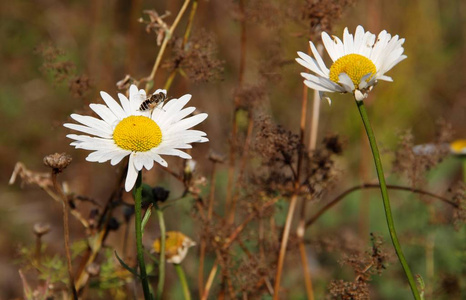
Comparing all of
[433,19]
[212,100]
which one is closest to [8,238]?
[212,100]

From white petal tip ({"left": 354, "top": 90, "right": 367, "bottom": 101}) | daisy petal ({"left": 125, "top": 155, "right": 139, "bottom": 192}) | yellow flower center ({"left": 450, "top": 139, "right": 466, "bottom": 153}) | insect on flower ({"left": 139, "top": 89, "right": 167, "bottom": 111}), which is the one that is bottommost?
daisy petal ({"left": 125, "top": 155, "right": 139, "bottom": 192})

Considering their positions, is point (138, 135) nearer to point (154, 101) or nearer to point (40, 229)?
point (154, 101)

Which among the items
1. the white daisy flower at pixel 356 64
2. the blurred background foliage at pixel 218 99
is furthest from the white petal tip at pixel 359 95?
the blurred background foliage at pixel 218 99

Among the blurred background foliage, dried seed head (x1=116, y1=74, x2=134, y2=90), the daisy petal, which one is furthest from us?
the blurred background foliage

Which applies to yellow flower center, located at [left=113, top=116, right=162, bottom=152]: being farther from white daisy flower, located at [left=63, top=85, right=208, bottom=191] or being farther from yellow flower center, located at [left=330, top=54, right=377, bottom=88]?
yellow flower center, located at [left=330, top=54, right=377, bottom=88]

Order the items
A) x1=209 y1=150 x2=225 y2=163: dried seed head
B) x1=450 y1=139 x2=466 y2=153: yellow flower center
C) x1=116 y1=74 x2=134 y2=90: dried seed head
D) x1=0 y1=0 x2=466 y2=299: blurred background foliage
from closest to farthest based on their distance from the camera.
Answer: x1=116 y1=74 x2=134 y2=90: dried seed head → x1=209 y1=150 x2=225 y2=163: dried seed head → x1=450 y1=139 x2=466 y2=153: yellow flower center → x1=0 y1=0 x2=466 y2=299: blurred background foliage

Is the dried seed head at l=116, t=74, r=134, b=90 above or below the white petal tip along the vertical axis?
above

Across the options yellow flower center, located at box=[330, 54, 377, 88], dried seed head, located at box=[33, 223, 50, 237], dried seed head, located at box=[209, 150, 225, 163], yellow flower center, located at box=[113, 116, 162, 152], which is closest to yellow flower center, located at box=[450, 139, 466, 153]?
dried seed head, located at box=[209, 150, 225, 163]

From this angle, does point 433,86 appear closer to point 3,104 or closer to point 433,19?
point 433,19

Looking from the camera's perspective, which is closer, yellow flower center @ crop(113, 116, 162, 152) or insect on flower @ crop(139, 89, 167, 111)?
yellow flower center @ crop(113, 116, 162, 152)

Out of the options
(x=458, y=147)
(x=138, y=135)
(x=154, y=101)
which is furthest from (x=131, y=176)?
(x=458, y=147)
